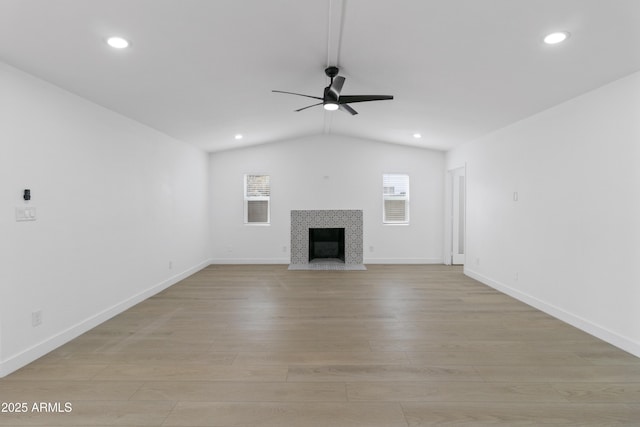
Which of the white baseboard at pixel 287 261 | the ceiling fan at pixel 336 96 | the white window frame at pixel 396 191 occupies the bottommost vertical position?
the white baseboard at pixel 287 261

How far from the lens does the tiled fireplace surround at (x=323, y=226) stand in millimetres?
7180

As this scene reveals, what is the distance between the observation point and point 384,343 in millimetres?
3055

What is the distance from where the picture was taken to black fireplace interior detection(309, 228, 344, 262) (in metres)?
7.51

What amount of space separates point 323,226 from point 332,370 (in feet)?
15.6

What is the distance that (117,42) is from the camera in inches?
95.1

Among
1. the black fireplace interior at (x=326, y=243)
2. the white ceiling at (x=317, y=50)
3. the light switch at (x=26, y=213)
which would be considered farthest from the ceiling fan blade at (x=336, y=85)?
the black fireplace interior at (x=326, y=243)

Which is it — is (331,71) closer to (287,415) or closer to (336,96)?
(336,96)

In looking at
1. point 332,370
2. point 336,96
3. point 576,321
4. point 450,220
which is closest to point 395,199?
point 450,220

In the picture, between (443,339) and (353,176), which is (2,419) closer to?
(443,339)

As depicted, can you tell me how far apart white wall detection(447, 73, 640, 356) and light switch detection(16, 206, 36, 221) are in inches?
201

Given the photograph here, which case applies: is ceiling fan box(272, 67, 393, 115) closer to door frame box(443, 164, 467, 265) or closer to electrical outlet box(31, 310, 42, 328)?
electrical outlet box(31, 310, 42, 328)

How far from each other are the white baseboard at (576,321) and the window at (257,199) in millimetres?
4582

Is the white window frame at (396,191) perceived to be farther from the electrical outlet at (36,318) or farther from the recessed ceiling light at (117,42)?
the electrical outlet at (36,318)

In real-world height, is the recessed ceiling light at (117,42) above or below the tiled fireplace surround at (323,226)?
above
